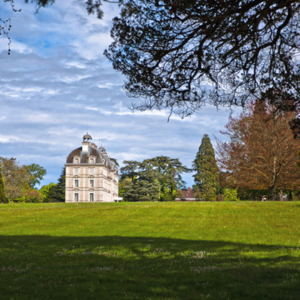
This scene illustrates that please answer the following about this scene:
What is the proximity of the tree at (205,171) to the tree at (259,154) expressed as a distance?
3135 centimetres

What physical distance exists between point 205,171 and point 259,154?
120 ft

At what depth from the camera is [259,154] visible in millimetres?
38875

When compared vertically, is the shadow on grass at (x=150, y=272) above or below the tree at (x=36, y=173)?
below

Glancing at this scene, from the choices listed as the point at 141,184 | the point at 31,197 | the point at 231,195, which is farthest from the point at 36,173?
the point at 231,195

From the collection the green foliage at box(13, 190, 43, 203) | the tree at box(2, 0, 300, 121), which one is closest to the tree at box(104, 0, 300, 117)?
the tree at box(2, 0, 300, 121)

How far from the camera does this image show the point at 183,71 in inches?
393

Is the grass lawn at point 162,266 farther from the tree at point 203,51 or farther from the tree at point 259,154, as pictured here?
the tree at point 259,154

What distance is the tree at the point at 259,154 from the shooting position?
3806 centimetres

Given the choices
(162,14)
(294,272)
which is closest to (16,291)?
Result: (294,272)

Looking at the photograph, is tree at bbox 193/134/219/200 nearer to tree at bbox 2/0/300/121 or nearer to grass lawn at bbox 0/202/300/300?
grass lawn at bbox 0/202/300/300

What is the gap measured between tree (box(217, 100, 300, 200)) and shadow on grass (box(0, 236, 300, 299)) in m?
26.4

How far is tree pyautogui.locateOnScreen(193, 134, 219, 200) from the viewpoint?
7300 cm

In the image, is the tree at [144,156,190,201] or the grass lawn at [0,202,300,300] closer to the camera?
the grass lawn at [0,202,300,300]

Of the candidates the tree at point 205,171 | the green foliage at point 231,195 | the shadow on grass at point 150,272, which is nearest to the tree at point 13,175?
the tree at point 205,171
